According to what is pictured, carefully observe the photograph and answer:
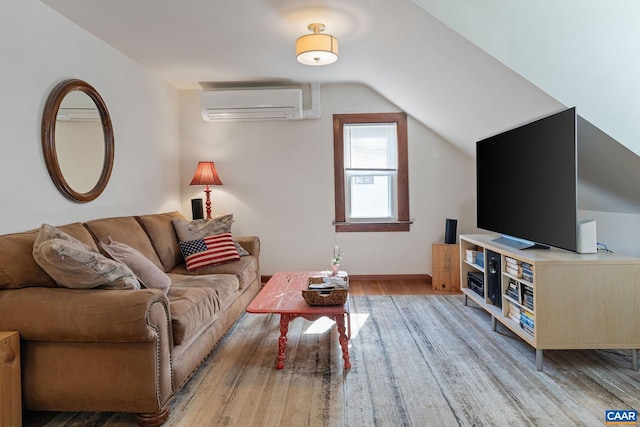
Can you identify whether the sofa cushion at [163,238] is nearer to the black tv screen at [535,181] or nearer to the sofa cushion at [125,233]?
the sofa cushion at [125,233]

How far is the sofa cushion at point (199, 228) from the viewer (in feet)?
11.5

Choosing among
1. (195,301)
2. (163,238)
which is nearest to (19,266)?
(195,301)

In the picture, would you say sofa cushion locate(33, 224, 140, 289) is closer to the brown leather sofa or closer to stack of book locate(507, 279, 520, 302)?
the brown leather sofa

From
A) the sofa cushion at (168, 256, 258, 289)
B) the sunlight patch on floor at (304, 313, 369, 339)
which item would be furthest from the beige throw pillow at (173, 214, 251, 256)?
the sunlight patch on floor at (304, 313, 369, 339)

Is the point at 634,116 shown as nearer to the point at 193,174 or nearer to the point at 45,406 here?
the point at 45,406

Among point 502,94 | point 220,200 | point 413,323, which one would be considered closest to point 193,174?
point 220,200

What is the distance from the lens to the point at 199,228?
3576 mm

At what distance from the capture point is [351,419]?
1.82m

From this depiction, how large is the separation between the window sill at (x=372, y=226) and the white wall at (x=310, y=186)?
0.21 ft

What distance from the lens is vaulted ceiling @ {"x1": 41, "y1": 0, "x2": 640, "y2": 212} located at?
212cm

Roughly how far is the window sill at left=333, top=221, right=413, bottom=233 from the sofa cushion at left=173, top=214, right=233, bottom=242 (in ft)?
4.63

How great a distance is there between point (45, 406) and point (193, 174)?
3108 mm

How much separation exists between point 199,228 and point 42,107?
155 centimetres

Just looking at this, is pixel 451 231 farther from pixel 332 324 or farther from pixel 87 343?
pixel 87 343
